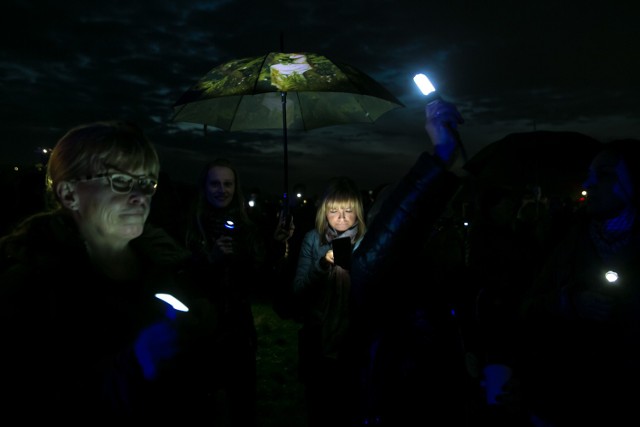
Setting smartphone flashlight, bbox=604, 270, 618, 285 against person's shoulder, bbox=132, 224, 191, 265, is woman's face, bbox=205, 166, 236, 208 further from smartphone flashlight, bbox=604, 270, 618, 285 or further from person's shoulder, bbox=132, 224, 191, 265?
smartphone flashlight, bbox=604, 270, 618, 285

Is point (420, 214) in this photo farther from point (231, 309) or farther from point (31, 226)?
point (231, 309)

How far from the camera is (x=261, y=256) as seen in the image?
3.92m

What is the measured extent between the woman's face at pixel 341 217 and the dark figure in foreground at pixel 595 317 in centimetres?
139

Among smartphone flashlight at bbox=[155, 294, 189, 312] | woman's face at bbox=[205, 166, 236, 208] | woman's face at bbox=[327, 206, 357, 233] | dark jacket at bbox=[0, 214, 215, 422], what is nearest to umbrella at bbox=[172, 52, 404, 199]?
woman's face at bbox=[205, 166, 236, 208]

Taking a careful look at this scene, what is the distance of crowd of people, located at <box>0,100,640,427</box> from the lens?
1.41 meters

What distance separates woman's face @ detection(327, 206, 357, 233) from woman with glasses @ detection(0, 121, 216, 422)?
153cm

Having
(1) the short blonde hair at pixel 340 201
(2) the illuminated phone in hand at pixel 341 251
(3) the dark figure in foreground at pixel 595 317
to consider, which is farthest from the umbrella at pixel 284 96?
(3) the dark figure in foreground at pixel 595 317

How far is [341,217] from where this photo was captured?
327 centimetres

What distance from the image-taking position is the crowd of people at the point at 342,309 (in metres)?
1.41

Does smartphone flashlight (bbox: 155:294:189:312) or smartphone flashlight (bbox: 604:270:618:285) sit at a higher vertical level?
smartphone flashlight (bbox: 155:294:189:312)

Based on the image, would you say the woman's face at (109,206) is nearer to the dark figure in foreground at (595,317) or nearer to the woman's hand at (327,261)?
the woman's hand at (327,261)

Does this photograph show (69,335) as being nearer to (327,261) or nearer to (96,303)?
(96,303)

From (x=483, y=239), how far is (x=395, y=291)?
3250 mm

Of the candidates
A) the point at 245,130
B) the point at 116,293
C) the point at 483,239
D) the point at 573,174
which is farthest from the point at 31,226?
the point at 573,174
